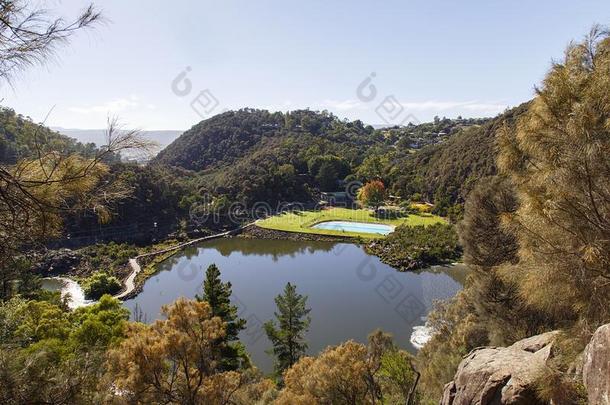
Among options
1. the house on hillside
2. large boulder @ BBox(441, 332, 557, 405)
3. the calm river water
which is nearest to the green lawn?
the calm river water

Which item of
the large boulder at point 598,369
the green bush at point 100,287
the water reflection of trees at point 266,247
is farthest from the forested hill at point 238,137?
the large boulder at point 598,369

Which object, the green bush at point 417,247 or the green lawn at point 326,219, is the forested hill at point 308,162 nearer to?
the green lawn at point 326,219

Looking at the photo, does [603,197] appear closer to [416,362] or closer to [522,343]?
[522,343]

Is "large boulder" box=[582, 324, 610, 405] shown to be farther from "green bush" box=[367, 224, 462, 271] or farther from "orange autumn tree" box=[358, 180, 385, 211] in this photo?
"orange autumn tree" box=[358, 180, 385, 211]

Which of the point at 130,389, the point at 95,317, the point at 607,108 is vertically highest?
the point at 95,317

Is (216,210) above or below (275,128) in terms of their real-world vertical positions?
below

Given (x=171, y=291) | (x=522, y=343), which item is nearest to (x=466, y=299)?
(x=522, y=343)

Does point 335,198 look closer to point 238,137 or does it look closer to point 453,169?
point 453,169
